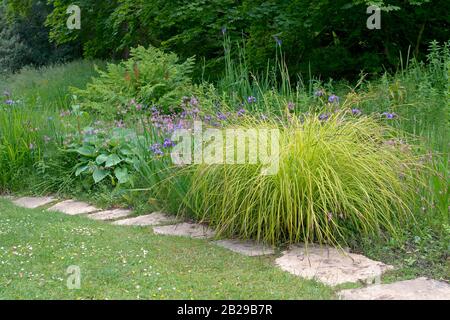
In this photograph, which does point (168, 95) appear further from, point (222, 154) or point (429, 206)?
point (429, 206)

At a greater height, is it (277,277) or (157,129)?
(157,129)

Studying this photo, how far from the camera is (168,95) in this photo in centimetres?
741

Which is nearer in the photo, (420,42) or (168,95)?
(168,95)

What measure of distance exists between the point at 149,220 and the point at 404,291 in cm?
225

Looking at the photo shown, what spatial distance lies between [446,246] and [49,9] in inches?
656

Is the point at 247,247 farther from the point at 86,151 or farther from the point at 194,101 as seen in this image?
the point at 86,151

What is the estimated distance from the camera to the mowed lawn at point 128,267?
3041mm

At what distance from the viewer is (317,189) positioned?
385 cm

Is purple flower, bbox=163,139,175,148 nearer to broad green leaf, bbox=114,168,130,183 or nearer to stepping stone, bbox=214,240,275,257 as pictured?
broad green leaf, bbox=114,168,130,183

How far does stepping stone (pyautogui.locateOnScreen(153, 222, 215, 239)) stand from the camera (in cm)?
419

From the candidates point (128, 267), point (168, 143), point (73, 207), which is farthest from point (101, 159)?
point (128, 267)

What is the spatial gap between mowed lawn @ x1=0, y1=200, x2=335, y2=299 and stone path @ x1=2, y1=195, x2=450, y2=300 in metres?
0.12
